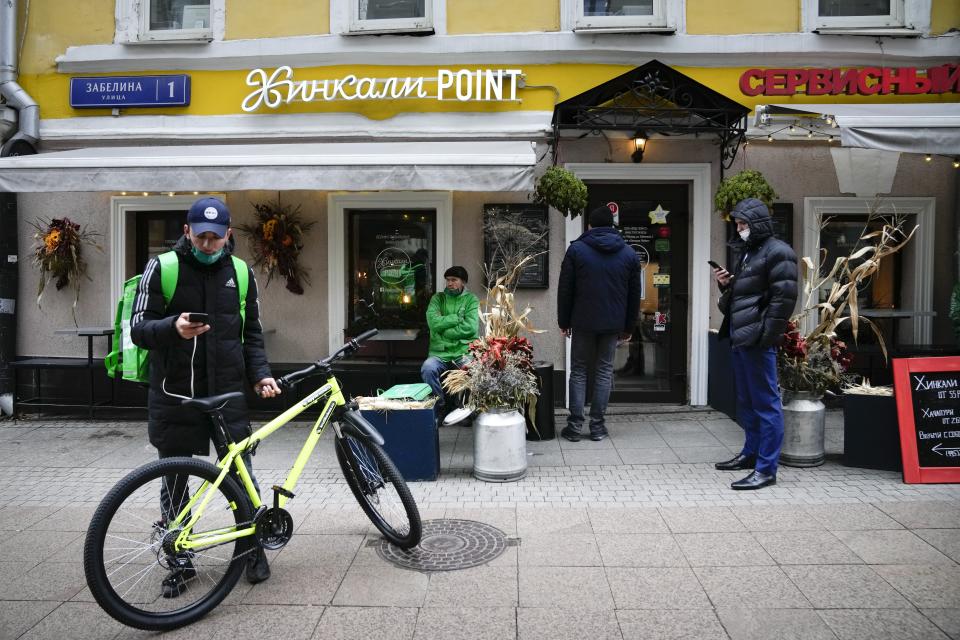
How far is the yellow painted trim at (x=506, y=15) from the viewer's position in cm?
759

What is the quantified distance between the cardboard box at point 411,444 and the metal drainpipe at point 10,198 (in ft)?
16.1

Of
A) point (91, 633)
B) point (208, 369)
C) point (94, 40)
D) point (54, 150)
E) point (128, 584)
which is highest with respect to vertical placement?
point (94, 40)

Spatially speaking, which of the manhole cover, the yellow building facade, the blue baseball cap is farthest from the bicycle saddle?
the yellow building facade

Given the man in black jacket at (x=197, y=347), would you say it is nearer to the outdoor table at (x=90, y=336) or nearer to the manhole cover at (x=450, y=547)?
the manhole cover at (x=450, y=547)

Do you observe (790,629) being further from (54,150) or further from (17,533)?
(54,150)

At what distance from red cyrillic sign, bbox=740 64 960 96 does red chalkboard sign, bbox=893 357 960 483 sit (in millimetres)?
3415

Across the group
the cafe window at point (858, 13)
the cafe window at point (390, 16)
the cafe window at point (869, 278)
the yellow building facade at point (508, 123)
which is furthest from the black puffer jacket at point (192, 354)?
the cafe window at point (858, 13)

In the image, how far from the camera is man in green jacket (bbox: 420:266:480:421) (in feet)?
22.0

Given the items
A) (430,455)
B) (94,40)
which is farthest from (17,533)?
(94,40)

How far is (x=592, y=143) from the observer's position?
760 cm

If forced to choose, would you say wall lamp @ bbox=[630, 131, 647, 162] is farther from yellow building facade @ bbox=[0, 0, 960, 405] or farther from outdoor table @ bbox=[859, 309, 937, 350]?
outdoor table @ bbox=[859, 309, 937, 350]

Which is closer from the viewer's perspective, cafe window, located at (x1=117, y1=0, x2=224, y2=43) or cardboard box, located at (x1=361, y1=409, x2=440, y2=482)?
cardboard box, located at (x1=361, y1=409, x2=440, y2=482)

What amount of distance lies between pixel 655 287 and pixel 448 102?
298cm

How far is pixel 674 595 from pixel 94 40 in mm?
8188
